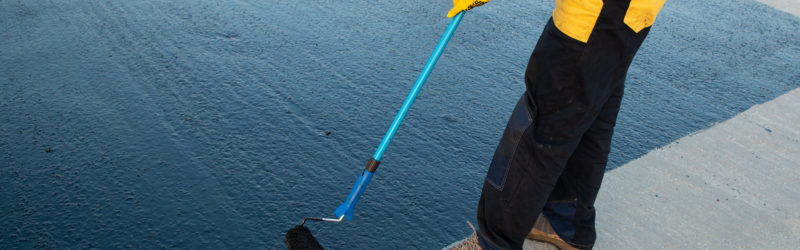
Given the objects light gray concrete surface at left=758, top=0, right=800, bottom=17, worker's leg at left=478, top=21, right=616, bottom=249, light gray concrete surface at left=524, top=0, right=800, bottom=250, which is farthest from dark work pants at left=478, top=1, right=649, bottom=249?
light gray concrete surface at left=758, top=0, right=800, bottom=17

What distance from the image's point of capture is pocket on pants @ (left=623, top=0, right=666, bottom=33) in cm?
177

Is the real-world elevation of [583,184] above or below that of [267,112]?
above

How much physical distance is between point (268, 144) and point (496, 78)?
146 centimetres

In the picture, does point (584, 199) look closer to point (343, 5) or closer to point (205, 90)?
point (205, 90)

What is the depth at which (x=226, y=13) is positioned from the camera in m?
4.00

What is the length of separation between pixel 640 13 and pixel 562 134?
372 millimetres

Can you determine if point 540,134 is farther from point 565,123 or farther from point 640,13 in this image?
point 640,13

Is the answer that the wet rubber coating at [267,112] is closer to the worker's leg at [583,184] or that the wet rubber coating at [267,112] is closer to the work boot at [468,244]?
the work boot at [468,244]

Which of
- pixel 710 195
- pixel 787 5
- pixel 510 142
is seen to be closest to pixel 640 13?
pixel 510 142

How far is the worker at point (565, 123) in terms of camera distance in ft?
5.86

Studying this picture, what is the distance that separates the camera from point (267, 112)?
290 centimetres

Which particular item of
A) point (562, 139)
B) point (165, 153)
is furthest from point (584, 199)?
point (165, 153)

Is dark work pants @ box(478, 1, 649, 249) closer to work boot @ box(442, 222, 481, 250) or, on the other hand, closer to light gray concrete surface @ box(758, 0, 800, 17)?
work boot @ box(442, 222, 481, 250)

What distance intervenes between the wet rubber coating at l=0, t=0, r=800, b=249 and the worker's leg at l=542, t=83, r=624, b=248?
1.04ft
